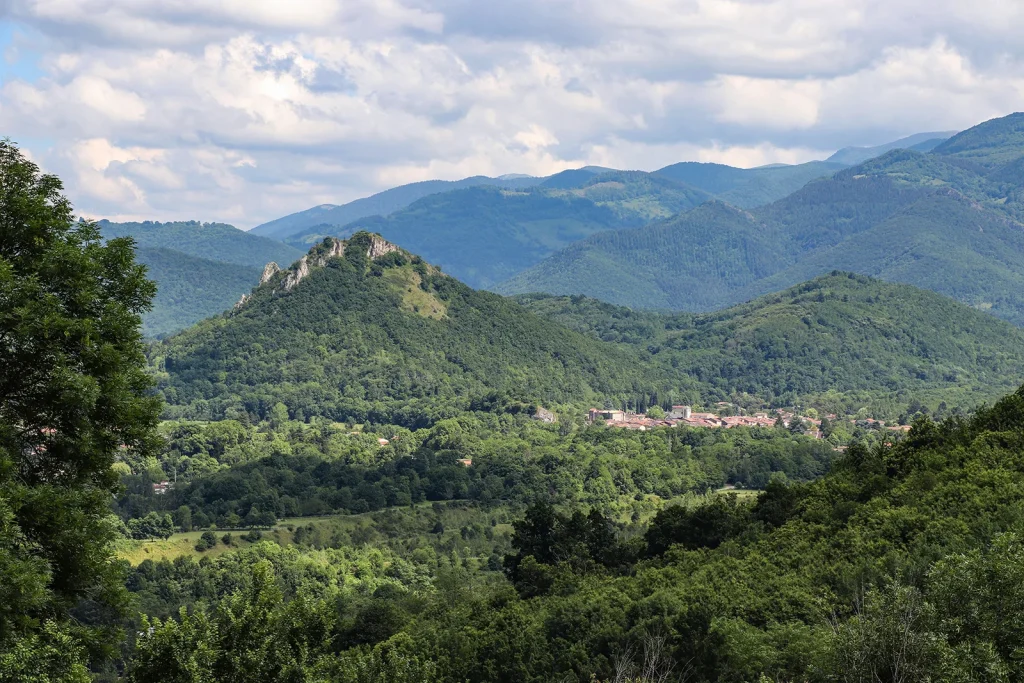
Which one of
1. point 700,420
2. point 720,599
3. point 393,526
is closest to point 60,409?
point 720,599

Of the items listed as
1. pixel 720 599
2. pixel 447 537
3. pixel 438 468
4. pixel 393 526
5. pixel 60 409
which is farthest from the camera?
pixel 438 468

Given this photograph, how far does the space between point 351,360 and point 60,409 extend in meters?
165

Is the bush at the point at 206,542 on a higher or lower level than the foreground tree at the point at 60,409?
lower

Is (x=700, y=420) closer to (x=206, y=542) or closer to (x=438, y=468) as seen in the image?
(x=438, y=468)

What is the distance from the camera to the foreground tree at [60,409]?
19.4m

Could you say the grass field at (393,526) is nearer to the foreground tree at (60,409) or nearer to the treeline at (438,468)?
the treeline at (438,468)

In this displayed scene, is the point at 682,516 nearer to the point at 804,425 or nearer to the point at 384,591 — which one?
the point at 384,591

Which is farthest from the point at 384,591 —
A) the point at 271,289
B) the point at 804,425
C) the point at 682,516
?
the point at 271,289

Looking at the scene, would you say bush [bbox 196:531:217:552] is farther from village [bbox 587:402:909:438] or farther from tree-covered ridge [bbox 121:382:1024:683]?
village [bbox 587:402:909:438]

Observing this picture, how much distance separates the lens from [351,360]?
607ft

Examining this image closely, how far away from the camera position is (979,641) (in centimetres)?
2672

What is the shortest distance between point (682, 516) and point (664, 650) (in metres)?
22.3

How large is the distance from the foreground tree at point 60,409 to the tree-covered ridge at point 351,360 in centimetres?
14396

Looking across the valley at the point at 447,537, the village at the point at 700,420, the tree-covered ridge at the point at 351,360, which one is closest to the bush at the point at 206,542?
the valley at the point at 447,537
